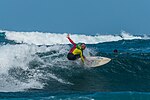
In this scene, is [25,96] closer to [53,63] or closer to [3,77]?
[3,77]

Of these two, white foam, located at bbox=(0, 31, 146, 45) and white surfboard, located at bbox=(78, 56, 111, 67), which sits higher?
white foam, located at bbox=(0, 31, 146, 45)

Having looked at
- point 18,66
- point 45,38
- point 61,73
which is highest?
point 45,38

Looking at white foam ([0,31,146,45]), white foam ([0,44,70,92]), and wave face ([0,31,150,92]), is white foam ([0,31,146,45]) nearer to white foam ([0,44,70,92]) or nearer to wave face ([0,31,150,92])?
white foam ([0,44,70,92])

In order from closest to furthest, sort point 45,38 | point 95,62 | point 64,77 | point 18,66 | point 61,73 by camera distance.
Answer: point 64,77, point 61,73, point 18,66, point 95,62, point 45,38

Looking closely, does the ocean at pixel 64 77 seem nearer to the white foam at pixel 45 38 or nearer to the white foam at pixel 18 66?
the white foam at pixel 18 66

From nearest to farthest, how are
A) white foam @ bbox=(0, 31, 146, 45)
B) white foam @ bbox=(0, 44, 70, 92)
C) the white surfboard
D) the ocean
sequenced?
the ocean, white foam @ bbox=(0, 44, 70, 92), the white surfboard, white foam @ bbox=(0, 31, 146, 45)

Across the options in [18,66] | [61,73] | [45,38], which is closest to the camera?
[61,73]

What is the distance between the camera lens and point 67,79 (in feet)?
66.5

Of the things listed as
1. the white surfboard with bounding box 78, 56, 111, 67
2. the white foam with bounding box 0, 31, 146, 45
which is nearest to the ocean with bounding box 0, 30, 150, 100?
the white surfboard with bounding box 78, 56, 111, 67

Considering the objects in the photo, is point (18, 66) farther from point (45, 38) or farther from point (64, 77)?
point (45, 38)

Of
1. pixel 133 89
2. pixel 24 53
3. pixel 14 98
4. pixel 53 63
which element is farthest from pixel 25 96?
pixel 24 53

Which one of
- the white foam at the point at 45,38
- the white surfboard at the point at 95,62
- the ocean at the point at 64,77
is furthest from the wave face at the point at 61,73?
the white foam at the point at 45,38

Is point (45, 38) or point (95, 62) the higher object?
point (45, 38)

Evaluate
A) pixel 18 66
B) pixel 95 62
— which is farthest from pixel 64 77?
pixel 18 66
